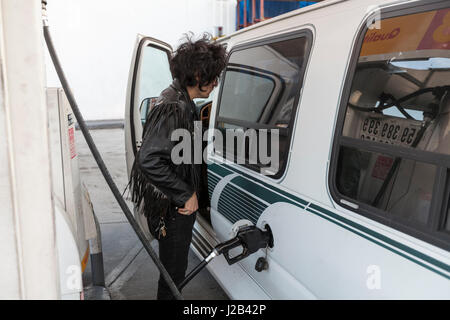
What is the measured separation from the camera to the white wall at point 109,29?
35.0 feet

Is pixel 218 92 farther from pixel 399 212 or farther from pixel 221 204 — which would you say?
pixel 399 212

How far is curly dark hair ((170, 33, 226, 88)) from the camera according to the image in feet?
6.11

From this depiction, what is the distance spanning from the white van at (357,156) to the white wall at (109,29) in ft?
30.7

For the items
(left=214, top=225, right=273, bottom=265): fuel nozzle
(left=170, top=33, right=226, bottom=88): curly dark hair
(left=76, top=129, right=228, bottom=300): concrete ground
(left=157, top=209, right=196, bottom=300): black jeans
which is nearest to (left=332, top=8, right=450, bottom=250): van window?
(left=214, top=225, right=273, bottom=265): fuel nozzle

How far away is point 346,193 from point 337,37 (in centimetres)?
73

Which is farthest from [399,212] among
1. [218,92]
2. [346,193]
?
[218,92]

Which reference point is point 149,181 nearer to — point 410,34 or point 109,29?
point 410,34

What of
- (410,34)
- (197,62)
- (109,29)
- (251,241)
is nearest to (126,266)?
(251,241)

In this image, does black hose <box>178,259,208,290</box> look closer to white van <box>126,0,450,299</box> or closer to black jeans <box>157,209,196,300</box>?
black jeans <box>157,209,196,300</box>

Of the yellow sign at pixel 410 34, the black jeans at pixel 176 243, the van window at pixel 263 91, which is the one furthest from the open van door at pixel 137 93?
the yellow sign at pixel 410 34

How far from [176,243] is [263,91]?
113 cm

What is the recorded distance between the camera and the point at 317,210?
1719 millimetres

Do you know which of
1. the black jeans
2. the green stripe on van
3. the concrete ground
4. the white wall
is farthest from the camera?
the white wall

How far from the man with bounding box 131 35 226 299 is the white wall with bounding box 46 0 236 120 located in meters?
9.26
